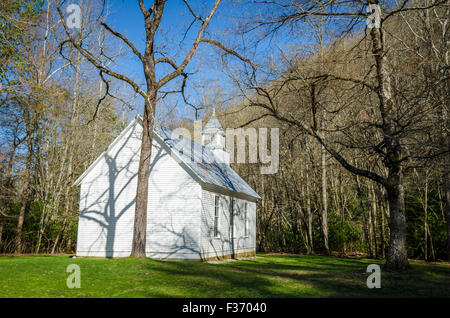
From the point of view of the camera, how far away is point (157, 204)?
15438 mm

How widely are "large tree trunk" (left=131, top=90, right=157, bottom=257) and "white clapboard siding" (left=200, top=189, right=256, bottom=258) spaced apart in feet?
12.7

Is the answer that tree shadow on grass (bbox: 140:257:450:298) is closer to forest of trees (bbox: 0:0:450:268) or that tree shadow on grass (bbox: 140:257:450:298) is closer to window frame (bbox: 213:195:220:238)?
forest of trees (bbox: 0:0:450:268)

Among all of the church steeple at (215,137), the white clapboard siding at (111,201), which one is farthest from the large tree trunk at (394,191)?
the church steeple at (215,137)

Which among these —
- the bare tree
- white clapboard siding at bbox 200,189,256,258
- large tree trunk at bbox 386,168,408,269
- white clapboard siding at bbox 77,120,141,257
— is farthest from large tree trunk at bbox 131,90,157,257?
large tree trunk at bbox 386,168,408,269

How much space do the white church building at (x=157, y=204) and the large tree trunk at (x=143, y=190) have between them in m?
3.28

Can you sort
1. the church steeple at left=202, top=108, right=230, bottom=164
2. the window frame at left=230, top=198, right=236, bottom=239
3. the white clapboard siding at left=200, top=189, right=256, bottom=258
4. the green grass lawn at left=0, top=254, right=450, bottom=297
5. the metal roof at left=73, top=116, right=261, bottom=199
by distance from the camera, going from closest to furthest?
Result: the green grass lawn at left=0, top=254, right=450, bottom=297, the white clapboard siding at left=200, top=189, right=256, bottom=258, the metal roof at left=73, top=116, right=261, bottom=199, the window frame at left=230, top=198, right=236, bottom=239, the church steeple at left=202, top=108, right=230, bottom=164

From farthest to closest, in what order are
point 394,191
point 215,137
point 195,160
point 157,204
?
point 215,137, point 195,160, point 157,204, point 394,191

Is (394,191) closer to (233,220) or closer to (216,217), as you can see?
(216,217)

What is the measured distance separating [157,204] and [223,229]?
3.68m

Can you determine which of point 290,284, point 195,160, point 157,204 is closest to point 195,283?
point 290,284

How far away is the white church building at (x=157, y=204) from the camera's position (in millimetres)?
14969

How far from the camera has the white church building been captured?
49.1 feet

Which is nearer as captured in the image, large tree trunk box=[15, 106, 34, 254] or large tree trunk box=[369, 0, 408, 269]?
large tree trunk box=[369, 0, 408, 269]
